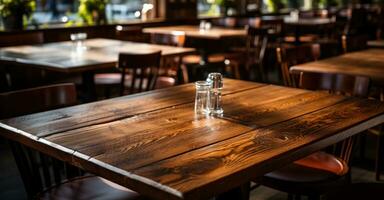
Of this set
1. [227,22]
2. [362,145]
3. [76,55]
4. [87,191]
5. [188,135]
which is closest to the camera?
[188,135]

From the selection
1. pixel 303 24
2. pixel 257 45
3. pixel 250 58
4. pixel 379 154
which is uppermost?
pixel 303 24

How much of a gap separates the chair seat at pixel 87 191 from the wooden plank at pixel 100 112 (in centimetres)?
31

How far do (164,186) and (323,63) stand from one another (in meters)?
2.62

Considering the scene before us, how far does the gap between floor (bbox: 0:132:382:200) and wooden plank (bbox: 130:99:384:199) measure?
4.00 feet

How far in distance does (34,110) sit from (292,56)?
2.20 m

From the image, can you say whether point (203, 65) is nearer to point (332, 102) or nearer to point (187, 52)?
point (187, 52)

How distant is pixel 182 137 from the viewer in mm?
1854

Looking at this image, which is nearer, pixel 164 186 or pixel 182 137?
pixel 164 186

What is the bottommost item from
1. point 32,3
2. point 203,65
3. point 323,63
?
point 203,65

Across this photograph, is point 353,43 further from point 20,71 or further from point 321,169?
point 20,71

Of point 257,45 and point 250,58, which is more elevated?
point 257,45

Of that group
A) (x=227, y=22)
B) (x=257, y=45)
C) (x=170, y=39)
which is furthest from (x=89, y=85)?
(x=227, y=22)

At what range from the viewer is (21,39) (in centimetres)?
511

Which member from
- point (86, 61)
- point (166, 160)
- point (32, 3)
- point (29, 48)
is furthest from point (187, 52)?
point (166, 160)
